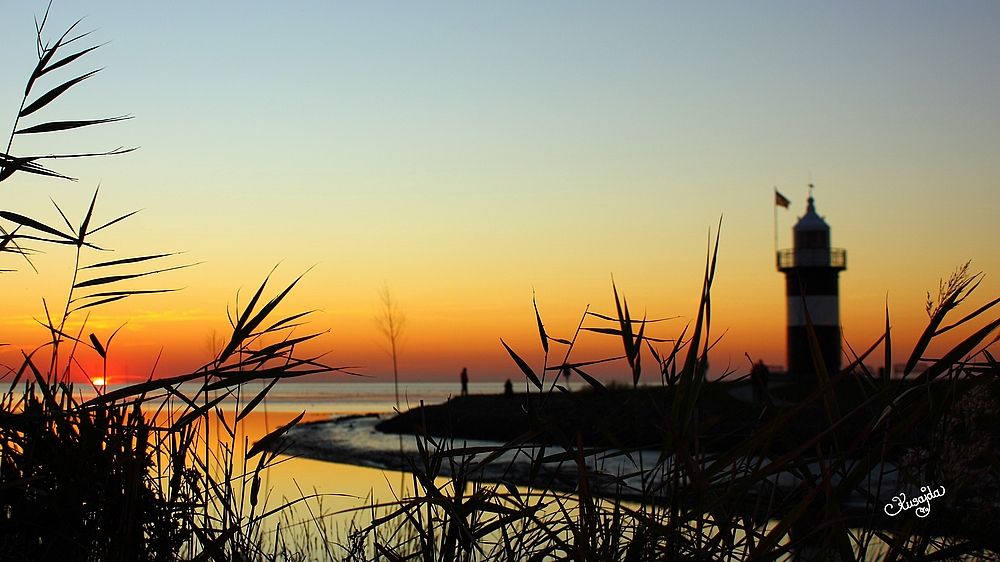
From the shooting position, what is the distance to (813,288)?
33312 mm

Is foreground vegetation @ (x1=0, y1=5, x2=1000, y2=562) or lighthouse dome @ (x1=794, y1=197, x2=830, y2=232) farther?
lighthouse dome @ (x1=794, y1=197, x2=830, y2=232)

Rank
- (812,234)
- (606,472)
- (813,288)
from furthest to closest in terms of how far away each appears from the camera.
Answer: (812,234), (813,288), (606,472)

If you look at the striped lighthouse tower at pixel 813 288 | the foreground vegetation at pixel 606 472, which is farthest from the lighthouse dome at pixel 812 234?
the foreground vegetation at pixel 606 472

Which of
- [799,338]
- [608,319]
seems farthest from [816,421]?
[608,319]

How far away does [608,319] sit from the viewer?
2357 millimetres

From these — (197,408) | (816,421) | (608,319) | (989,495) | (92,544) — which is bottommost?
(816,421)

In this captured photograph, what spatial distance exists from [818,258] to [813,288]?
1365 mm

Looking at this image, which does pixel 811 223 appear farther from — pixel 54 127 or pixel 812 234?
pixel 54 127

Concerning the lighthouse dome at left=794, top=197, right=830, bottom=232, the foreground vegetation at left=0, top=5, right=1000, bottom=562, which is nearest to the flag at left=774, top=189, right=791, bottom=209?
the lighthouse dome at left=794, top=197, right=830, bottom=232

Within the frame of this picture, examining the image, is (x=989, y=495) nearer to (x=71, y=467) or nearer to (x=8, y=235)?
(x=71, y=467)

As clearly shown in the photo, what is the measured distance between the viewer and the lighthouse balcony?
33719mm

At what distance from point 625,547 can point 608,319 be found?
0.60m

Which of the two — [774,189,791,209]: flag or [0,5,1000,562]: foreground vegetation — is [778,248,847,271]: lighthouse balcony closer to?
[774,189,791,209]: flag

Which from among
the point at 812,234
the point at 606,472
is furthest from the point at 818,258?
the point at 606,472
